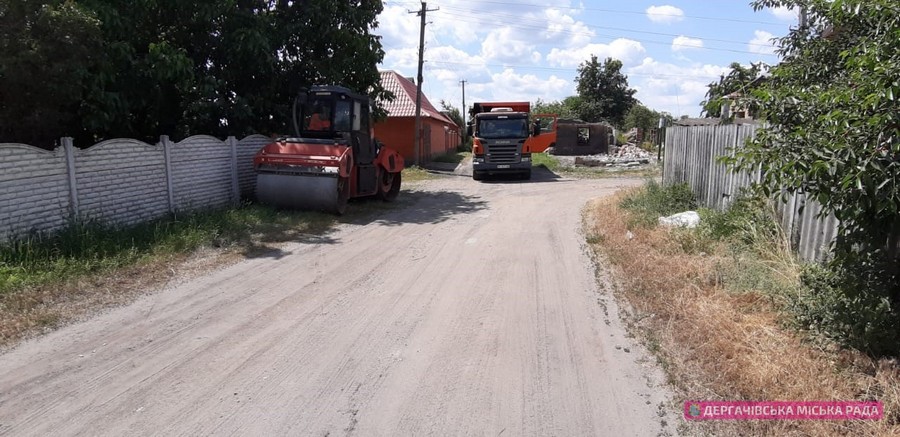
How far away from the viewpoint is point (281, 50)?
51.2 feet

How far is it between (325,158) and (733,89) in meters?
8.18

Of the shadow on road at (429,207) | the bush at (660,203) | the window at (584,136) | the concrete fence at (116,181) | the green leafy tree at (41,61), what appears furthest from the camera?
the window at (584,136)

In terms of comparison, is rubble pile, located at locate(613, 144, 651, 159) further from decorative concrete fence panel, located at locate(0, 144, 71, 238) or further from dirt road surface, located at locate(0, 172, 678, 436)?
decorative concrete fence panel, located at locate(0, 144, 71, 238)

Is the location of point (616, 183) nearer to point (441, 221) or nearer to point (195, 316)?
point (441, 221)

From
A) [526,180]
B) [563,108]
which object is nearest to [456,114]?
[563,108]

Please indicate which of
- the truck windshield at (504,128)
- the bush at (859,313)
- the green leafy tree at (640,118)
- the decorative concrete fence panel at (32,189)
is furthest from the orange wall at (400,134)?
the green leafy tree at (640,118)

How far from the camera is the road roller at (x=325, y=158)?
1229cm

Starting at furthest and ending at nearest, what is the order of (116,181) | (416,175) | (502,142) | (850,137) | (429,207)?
(416,175)
(502,142)
(429,207)
(116,181)
(850,137)

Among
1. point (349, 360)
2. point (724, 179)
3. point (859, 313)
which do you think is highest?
point (724, 179)

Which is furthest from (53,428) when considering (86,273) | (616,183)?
(616,183)

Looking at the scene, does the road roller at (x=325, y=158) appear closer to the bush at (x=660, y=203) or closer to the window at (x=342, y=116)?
the window at (x=342, y=116)

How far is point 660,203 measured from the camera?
1192 centimetres

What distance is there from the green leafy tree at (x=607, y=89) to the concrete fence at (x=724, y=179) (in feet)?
167

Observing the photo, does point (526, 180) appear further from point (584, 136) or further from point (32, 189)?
point (32, 189)
